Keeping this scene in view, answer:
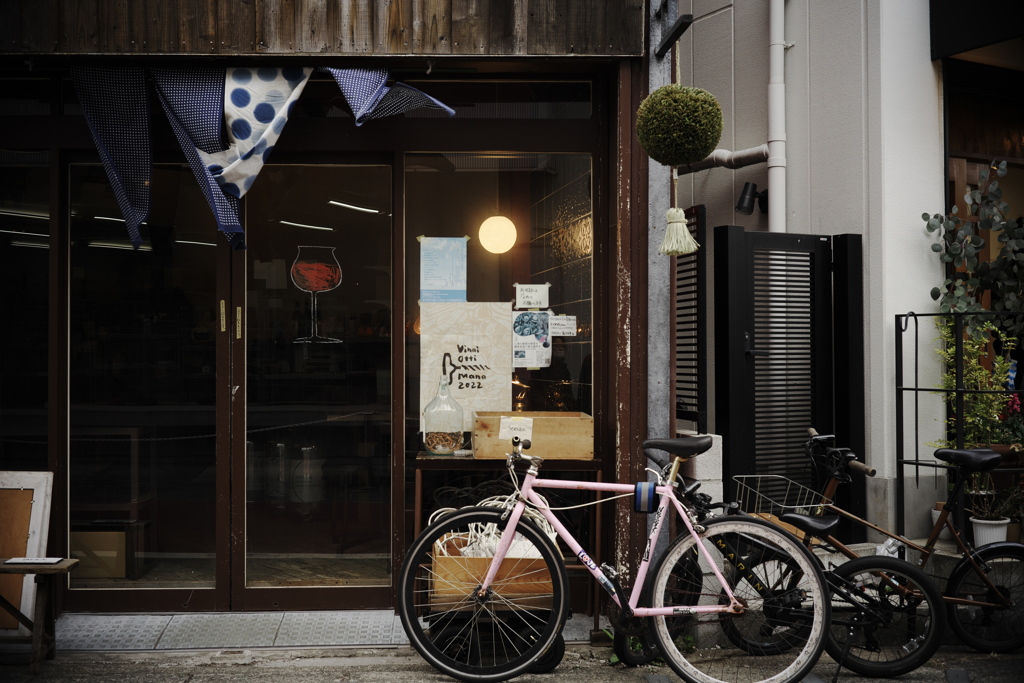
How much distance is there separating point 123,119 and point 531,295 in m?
2.92

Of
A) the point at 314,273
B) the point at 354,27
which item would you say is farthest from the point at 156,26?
the point at 314,273

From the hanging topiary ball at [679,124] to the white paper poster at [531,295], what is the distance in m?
1.42

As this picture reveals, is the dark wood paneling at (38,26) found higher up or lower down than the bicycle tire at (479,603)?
higher up

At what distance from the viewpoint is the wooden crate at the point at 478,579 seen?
15.5 ft

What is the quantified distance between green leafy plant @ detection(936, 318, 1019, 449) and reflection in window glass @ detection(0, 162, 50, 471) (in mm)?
6460

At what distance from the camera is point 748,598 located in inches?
178

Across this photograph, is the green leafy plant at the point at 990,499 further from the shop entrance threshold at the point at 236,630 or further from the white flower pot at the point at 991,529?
the shop entrance threshold at the point at 236,630

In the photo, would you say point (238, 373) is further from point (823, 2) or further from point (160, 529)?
point (823, 2)

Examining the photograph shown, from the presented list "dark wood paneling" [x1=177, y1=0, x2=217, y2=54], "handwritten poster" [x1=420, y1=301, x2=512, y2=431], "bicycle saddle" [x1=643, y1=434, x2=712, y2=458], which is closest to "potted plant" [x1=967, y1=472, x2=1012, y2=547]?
"bicycle saddle" [x1=643, y1=434, x2=712, y2=458]

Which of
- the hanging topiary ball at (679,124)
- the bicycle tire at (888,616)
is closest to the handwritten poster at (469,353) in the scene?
the hanging topiary ball at (679,124)

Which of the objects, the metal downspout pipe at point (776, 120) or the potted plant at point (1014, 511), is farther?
the metal downspout pipe at point (776, 120)

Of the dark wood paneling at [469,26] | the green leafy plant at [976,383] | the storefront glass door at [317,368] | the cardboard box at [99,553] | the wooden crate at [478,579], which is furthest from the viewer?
the green leafy plant at [976,383]

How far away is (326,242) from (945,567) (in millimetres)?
4865

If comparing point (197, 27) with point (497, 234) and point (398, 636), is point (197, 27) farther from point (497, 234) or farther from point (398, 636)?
point (398, 636)
